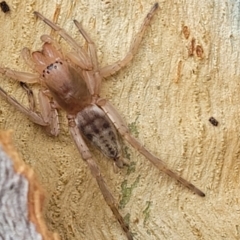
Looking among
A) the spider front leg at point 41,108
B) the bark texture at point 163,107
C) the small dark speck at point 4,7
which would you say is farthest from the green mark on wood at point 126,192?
the small dark speck at point 4,7

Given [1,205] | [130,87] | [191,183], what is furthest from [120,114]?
[1,205]

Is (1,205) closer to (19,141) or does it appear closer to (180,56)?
(19,141)

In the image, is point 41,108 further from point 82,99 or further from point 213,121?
point 213,121

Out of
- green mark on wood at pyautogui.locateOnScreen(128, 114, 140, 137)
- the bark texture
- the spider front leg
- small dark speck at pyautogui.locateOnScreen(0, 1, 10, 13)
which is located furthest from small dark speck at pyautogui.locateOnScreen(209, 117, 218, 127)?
small dark speck at pyautogui.locateOnScreen(0, 1, 10, 13)

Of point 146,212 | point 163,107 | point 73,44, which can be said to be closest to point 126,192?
point 146,212

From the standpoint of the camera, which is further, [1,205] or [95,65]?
[95,65]

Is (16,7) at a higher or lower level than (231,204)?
higher

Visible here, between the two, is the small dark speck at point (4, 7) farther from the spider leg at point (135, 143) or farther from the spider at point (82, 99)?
the spider leg at point (135, 143)
